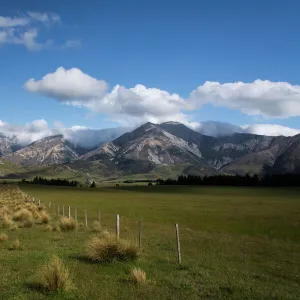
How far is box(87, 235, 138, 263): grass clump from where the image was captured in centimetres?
1947

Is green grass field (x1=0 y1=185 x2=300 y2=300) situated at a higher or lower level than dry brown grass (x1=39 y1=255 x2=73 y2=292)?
lower

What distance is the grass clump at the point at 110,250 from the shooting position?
19.5 m

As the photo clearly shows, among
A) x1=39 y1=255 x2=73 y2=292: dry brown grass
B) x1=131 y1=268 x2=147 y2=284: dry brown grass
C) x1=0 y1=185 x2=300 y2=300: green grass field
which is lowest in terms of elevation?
x1=0 y1=185 x2=300 y2=300: green grass field

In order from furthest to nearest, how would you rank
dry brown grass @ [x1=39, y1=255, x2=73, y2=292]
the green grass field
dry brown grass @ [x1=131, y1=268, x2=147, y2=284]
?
1. dry brown grass @ [x1=131, y1=268, x2=147, y2=284]
2. the green grass field
3. dry brown grass @ [x1=39, y1=255, x2=73, y2=292]

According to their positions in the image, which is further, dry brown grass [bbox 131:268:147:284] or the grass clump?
the grass clump

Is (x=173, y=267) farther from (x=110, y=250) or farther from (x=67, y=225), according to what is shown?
(x=67, y=225)

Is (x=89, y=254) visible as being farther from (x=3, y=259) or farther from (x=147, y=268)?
(x=3, y=259)

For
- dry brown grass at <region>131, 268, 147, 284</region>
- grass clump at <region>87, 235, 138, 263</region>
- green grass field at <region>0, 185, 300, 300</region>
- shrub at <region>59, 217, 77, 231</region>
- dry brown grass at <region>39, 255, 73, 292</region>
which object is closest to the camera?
dry brown grass at <region>39, 255, 73, 292</region>

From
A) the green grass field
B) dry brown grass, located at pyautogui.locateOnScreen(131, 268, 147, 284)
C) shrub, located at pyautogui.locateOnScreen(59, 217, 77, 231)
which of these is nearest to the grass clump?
the green grass field

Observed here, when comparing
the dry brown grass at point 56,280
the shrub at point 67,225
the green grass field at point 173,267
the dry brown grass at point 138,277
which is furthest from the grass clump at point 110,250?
the shrub at point 67,225

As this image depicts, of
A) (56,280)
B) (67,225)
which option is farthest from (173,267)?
(67,225)

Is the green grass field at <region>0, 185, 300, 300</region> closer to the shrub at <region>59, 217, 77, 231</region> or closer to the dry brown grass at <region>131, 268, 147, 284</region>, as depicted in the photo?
the dry brown grass at <region>131, 268, 147, 284</region>

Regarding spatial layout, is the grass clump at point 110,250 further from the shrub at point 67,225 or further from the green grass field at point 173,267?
the shrub at point 67,225

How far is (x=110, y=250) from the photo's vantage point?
64.3 feet
